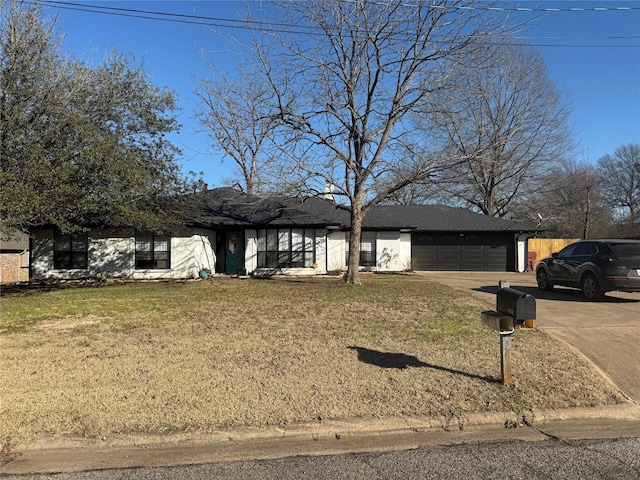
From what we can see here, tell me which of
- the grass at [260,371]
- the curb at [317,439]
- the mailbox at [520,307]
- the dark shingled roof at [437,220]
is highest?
the dark shingled roof at [437,220]

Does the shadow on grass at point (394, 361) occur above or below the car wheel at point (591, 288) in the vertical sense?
below

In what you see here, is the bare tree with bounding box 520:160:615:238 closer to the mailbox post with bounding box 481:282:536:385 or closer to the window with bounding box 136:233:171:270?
the window with bounding box 136:233:171:270

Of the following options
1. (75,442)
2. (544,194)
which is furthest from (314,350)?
(544,194)

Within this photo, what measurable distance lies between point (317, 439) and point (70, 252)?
63.0 ft

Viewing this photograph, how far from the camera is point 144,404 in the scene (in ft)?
14.7

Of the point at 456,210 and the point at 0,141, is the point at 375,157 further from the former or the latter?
the point at 456,210

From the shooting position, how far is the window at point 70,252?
19594mm

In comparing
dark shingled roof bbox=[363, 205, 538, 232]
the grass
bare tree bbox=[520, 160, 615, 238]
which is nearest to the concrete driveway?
the grass

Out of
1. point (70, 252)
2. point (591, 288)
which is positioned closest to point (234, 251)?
point (70, 252)

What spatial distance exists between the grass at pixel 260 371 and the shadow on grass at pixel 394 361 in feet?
0.08

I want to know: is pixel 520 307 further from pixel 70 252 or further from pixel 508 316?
pixel 70 252

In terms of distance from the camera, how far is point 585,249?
11.4 metres

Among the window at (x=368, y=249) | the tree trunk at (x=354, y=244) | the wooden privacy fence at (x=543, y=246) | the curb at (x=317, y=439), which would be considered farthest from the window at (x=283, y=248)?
the curb at (x=317, y=439)

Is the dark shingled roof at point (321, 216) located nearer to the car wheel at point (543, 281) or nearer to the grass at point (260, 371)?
the car wheel at point (543, 281)
